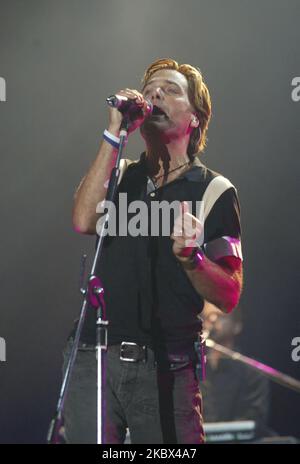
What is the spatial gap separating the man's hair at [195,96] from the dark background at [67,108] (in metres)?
1.39

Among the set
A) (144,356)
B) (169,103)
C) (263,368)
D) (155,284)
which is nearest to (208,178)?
(169,103)

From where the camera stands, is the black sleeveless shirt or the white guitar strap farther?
the white guitar strap

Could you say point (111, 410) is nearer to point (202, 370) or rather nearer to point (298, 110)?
point (202, 370)

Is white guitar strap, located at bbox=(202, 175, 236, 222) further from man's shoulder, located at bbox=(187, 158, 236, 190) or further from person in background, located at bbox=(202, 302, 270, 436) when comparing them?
person in background, located at bbox=(202, 302, 270, 436)

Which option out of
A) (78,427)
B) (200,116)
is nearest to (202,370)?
(78,427)

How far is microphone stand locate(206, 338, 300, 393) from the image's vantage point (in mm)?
4472

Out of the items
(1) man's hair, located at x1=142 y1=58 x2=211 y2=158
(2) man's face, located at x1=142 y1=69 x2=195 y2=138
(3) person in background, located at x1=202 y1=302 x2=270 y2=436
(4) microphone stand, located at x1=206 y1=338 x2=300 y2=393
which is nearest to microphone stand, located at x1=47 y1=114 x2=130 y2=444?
(2) man's face, located at x1=142 y1=69 x2=195 y2=138

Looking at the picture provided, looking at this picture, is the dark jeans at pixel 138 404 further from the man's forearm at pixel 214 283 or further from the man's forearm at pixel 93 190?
the man's forearm at pixel 93 190

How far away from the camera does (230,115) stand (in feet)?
14.2

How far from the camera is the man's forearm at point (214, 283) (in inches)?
85.0

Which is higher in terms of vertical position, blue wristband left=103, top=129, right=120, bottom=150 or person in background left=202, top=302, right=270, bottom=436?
blue wristband left=103, top=129, right=120, bottom=150

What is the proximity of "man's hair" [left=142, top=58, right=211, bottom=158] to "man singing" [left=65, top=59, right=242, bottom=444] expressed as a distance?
190 mm

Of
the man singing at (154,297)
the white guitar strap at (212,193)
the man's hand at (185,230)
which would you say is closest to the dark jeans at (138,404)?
the man singing at (154,297)
